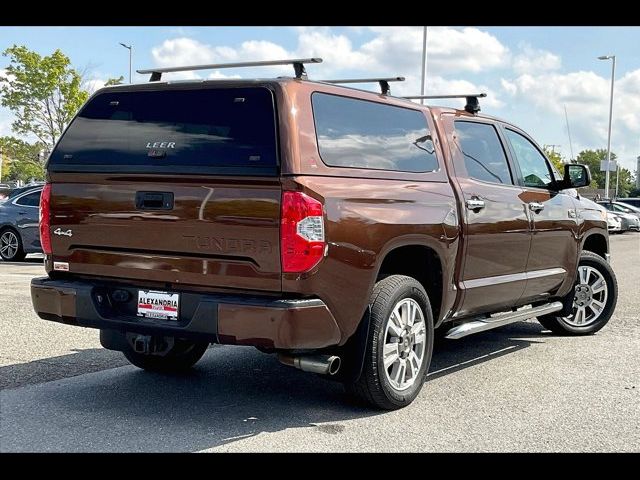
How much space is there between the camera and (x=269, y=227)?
14.0ft

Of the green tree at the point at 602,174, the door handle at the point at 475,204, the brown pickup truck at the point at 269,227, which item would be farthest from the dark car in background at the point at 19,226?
the green tree at the point at 602,174

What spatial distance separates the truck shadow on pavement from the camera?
14.0ft

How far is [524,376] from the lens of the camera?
598cm

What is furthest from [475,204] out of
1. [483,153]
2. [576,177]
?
[576,177]

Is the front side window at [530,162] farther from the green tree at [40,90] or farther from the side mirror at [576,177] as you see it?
the green tree at [40,90]

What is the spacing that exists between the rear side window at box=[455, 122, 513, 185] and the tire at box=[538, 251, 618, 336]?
1.82 metres

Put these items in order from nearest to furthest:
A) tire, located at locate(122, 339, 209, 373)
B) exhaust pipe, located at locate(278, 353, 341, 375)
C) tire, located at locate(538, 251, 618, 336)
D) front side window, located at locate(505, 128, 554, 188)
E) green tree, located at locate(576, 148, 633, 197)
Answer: exhaust pipe, located at locate(278, 353, 341, 375) → tire, located at locate(122, 339, 209, 373) → front side window, located at locate(505, 128, 554, 188) → tire, located at locate(538, 251, 618, 336) → green tree, located at locate(576, 148, 633, 197)

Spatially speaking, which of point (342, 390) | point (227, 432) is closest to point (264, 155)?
point (227, 432)

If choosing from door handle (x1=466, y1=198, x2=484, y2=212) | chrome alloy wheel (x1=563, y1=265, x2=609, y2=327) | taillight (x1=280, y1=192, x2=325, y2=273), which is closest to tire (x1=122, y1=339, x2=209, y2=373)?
taillight (x1=280, y1=192, x2=325, y2=273)

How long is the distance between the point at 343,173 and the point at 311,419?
1492mm

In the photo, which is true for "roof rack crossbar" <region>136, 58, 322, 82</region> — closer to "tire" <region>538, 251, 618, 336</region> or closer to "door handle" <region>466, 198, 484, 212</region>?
"door handle" <region>466, 198, 484, 212</region>

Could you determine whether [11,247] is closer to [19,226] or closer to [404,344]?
[19,226]

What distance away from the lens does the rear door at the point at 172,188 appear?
4336mm
